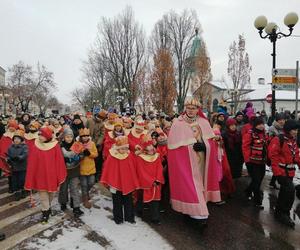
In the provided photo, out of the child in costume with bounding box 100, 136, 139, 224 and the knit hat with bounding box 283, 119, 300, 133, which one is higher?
the knit hat with bounding box 283, 119, 300, 133

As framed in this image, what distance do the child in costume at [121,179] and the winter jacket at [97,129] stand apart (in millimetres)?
3604

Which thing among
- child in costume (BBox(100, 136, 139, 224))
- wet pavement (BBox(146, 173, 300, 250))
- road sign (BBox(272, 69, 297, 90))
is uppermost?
road sign (BBox(272, 69, 297, 90))

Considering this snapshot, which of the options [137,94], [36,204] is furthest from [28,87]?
[36,204]

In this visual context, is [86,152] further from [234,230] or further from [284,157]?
[284,157]

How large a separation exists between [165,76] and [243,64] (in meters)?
7.52

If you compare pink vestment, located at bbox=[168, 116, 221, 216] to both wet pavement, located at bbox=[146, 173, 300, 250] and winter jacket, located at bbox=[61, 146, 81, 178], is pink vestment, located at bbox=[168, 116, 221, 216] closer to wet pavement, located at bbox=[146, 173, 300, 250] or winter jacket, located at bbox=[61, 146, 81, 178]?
wet pavement, located at bbox=[146, 173, 300, 250]

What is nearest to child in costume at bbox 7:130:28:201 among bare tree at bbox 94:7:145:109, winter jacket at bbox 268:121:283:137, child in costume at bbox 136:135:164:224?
child in costume at bbox 136:135:164:224

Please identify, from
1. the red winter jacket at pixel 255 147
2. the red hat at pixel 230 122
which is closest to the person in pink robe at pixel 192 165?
the red winter jacket at pixel 255 147

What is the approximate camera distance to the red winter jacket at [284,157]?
550 cm

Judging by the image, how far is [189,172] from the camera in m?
5.21

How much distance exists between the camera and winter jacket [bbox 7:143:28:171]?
7.22m

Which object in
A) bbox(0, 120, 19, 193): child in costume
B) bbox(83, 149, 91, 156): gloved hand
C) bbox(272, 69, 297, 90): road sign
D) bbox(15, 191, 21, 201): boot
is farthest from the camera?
bbox(272, 69, 297, 90): road sign

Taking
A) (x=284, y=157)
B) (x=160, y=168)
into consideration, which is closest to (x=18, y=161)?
(x=160, y=168)

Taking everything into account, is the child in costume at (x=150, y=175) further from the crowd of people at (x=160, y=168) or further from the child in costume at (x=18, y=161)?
the child in costume at (x=18, y=161)
